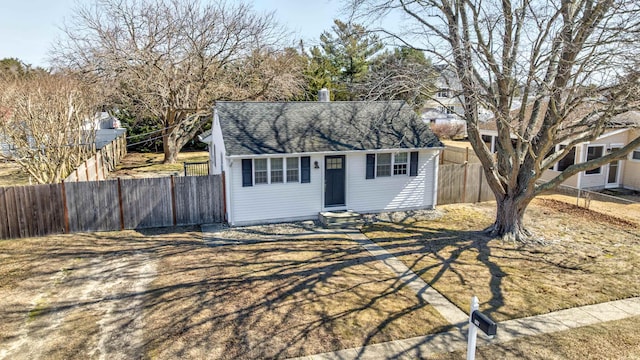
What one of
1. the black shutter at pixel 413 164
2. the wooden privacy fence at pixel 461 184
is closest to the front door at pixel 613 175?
the wooden privacy fence at pixel 461 184

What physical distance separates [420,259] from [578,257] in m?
4.27

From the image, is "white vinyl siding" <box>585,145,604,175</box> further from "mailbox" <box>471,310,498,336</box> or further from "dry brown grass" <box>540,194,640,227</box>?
"mailbox" <box>471,310,498,336</box>

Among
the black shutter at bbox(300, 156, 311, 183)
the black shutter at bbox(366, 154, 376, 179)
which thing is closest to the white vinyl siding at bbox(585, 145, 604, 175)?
the black shutter at bbox(366, 154, 376, 179)

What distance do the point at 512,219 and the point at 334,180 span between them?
19.1ft

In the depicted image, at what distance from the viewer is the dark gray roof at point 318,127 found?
1378 cm

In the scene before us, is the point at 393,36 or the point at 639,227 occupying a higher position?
the point at 393,36

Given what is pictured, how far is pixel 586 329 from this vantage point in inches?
291

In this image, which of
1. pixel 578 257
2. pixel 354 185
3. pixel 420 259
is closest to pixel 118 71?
pixel 354 185

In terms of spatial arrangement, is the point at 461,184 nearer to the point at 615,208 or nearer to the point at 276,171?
the point at 615,208

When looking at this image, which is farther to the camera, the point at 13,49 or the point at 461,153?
the point at 13,49

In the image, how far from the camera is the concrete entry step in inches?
541

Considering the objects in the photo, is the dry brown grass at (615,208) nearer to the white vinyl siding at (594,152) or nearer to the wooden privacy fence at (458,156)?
the white vinyl siding at (594,152)

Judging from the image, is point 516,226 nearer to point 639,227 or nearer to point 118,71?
point 639,227

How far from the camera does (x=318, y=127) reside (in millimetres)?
15023
